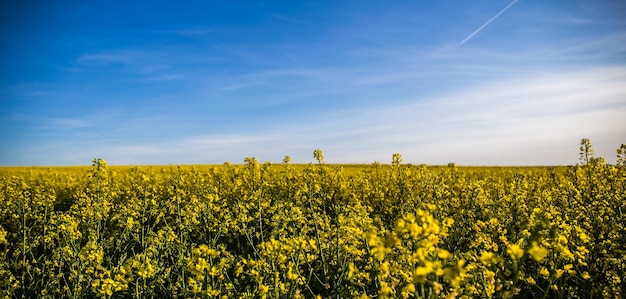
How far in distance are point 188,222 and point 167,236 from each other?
0.39 meters

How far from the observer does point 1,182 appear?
1271 centimetres

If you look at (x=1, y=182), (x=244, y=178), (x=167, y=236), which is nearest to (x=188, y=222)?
(x=167, y=236)

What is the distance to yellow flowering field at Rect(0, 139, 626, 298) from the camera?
3371 mm

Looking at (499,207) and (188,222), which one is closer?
(188,222)

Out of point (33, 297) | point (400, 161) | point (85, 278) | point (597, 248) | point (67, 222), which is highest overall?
point (400, 161)

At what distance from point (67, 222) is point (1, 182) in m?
9.81

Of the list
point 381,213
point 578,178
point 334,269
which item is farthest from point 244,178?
point 578,178

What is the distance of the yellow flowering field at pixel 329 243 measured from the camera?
3.37m

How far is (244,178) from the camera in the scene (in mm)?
9539

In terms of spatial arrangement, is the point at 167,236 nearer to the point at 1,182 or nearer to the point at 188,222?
the point at 188,222

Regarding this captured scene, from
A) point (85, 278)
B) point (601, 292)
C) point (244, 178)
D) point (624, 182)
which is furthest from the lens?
point (244, 178)

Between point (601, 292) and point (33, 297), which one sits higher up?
point (601, 292)

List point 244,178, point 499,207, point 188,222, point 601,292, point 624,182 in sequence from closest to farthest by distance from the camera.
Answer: point 601,292, point 188,222, point 499,207, point 624,182, point 244,178

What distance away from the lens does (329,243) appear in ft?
17.9
